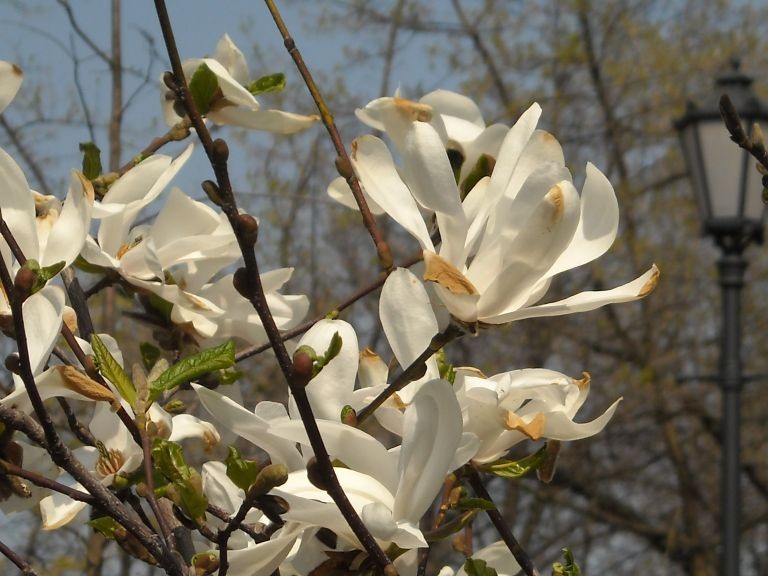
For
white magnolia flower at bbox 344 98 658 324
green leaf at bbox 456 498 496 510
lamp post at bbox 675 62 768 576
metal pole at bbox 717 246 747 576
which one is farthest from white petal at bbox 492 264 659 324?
lamp post at bbox 675 62 768 576

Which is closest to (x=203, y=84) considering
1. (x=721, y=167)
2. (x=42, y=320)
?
(x=42, y=320)

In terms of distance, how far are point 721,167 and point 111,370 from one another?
2.91 m

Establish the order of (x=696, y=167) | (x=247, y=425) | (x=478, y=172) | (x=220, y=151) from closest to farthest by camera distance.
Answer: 1. (x=220, y=151)
2. (x=247, y=425)
3. (x=478, y=172)
4. (x=696, y=167)

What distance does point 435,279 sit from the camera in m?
0.57

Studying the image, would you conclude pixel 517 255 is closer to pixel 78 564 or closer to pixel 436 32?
pixel 78 564

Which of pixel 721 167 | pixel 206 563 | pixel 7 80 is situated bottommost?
pixel 206 563

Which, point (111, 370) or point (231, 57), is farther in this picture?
point (231, 57)

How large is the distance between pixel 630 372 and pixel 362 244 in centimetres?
140

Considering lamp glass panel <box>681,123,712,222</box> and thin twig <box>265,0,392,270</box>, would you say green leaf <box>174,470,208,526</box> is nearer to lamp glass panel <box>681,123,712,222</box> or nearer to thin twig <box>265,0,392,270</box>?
thin twig <box>265,0,392,270</box>

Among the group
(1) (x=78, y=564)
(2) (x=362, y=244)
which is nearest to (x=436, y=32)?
(2) (x=362, y=244)

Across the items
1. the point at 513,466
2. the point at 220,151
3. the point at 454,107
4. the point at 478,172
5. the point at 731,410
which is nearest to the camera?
the point at 220,151

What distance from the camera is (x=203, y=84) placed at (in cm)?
81

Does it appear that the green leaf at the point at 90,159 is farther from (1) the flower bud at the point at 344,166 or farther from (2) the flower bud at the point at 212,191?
(2) the flower bud at the point at 212,191

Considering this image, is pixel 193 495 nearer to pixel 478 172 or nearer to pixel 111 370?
pixel 111 370
